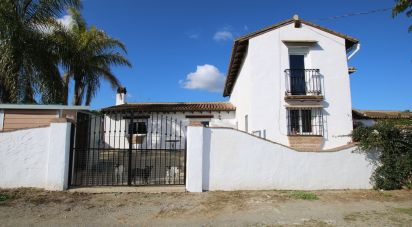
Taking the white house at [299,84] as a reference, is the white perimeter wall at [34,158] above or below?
below

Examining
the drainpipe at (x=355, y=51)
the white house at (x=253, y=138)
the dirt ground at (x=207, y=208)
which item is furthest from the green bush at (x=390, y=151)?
the drainpipe at (x=355, y=51)

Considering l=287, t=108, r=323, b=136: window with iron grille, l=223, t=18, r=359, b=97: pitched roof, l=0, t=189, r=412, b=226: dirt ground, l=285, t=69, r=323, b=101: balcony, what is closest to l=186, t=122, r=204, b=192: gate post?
l=0, t=189, r=412, b=226: dirt ground

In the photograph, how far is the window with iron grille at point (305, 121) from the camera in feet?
39.5

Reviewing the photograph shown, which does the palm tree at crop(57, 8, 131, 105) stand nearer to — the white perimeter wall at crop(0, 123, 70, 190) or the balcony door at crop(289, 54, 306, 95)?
the white perimeter wall at crop(0, 123, 70, 190)

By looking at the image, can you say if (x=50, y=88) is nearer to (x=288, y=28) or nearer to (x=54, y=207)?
(x=54, y=207)

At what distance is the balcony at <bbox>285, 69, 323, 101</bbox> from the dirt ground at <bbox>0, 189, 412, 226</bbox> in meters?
5.35

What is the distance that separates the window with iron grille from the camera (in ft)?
39.5

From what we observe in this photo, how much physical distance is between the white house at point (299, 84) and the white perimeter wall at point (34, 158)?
7.42 metres

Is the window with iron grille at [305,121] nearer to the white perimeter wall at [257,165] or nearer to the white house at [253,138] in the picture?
the white house at [253,138]

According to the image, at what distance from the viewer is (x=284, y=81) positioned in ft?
39.9

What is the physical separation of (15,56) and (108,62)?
24.0 ft

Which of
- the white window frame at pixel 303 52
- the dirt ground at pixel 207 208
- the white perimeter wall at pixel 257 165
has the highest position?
the white window frame at pixel 303 52

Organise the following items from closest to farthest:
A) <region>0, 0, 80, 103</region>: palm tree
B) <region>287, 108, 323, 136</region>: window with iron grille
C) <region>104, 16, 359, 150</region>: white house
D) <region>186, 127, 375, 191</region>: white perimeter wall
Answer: <region>186, 127, 375, 191</region>: white perimeter wall < <region>0, 0, 80, 103</region>: palm tree < <region>104, 16, 359, 150</region>: white house < <region>287, 108, 323, 136</region>: window with iron grille

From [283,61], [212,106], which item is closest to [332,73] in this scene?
[283,61]
